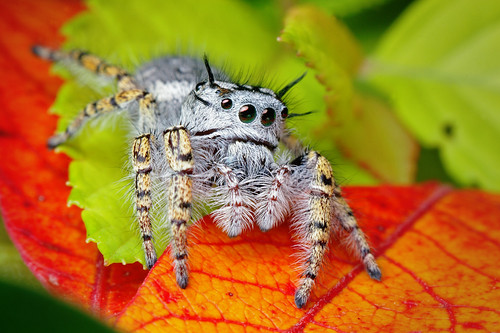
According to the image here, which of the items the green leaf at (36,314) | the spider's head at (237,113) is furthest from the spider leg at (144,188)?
the green leaf at (36,314)

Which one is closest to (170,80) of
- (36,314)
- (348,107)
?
(348,107)

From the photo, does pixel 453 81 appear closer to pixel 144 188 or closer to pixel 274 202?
pixel 274 202

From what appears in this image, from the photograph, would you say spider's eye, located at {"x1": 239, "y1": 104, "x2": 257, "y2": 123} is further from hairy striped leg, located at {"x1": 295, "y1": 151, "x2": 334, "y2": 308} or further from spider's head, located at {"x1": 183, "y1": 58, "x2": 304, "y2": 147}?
hairy striped leg, located at {"x1": 295, "y1": 151, "x2": 334, "y2": 308}

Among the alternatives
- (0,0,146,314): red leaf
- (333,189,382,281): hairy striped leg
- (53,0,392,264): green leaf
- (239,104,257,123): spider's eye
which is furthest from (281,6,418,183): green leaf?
(0,0,146,314): red leaf

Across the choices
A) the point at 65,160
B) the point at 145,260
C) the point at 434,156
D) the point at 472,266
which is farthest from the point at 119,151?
the point at 434,156

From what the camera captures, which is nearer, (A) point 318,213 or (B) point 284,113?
(A) point 318,213

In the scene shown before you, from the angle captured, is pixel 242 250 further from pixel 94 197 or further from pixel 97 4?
pixel 97 4

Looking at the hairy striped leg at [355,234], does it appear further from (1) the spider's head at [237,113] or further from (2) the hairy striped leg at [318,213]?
(1) the spider's head at [237,113]
